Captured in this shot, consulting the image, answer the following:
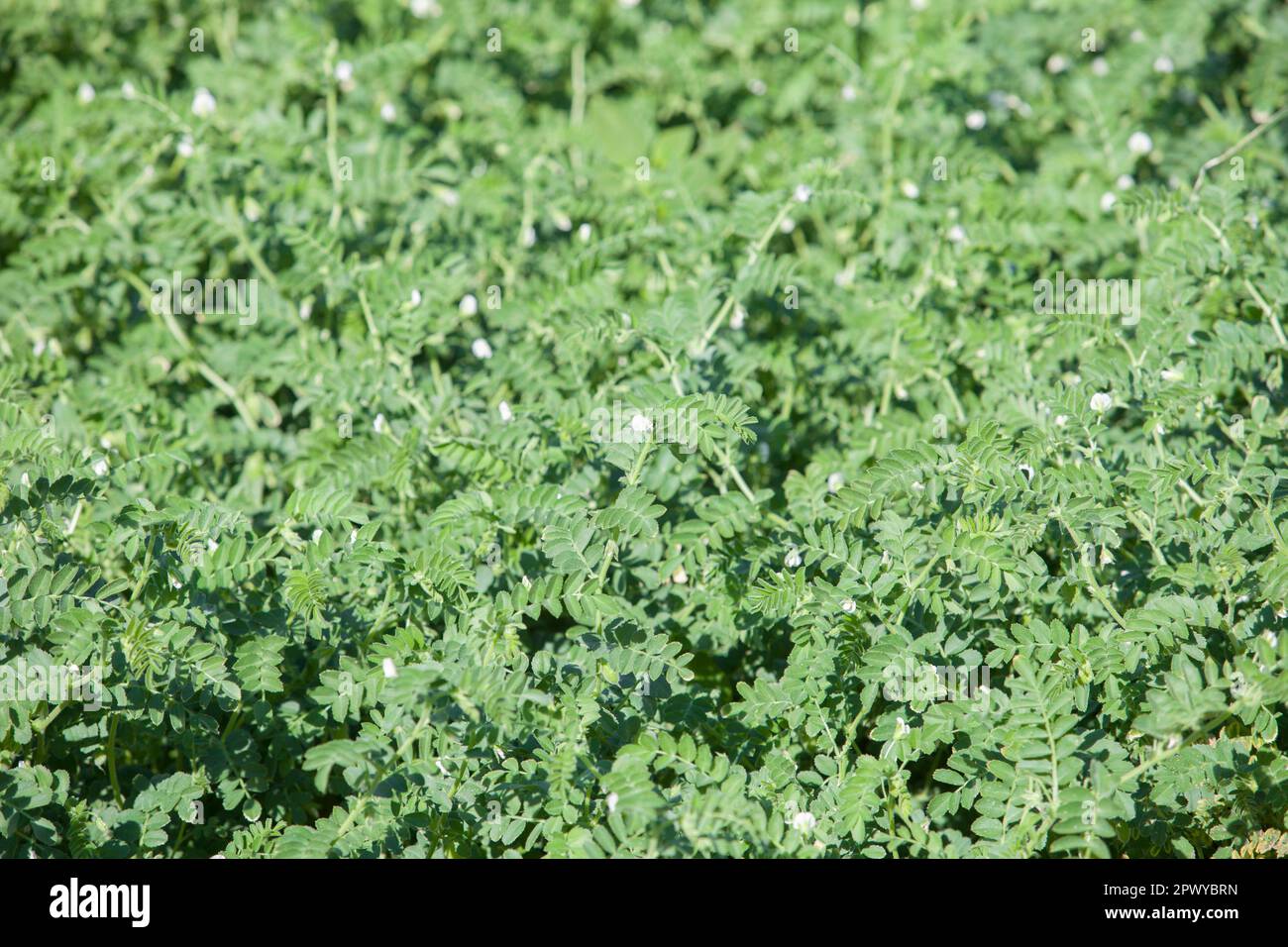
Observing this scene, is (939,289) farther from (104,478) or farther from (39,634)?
(39,634)

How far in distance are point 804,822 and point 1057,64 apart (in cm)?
324

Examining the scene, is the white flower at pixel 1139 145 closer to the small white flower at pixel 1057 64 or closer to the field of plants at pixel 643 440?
the field of plants at pixel 643 440

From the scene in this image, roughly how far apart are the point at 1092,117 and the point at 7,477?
136 inches

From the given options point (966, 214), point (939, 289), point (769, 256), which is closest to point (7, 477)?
point (769, 256)

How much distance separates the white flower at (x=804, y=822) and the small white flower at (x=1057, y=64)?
3.21 m

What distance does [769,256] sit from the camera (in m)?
3.13

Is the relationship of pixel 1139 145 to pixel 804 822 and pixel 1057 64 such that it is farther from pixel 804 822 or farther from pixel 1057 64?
pixel 804 822

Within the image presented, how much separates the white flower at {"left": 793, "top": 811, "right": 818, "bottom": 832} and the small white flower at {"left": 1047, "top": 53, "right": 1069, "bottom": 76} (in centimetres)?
321

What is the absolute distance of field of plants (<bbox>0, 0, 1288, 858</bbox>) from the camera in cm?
224

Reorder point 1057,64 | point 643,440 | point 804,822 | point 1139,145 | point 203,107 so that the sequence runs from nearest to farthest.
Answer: point 804,822 < point 643,440 < point 203,107 < point 1139,145 < point 1057,64

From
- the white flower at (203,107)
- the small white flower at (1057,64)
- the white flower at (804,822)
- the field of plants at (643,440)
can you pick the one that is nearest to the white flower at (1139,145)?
the field of plants at (643,440)

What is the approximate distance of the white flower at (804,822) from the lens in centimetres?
217

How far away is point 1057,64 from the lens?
165 inches

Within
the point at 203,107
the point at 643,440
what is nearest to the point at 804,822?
the point at 643,440
